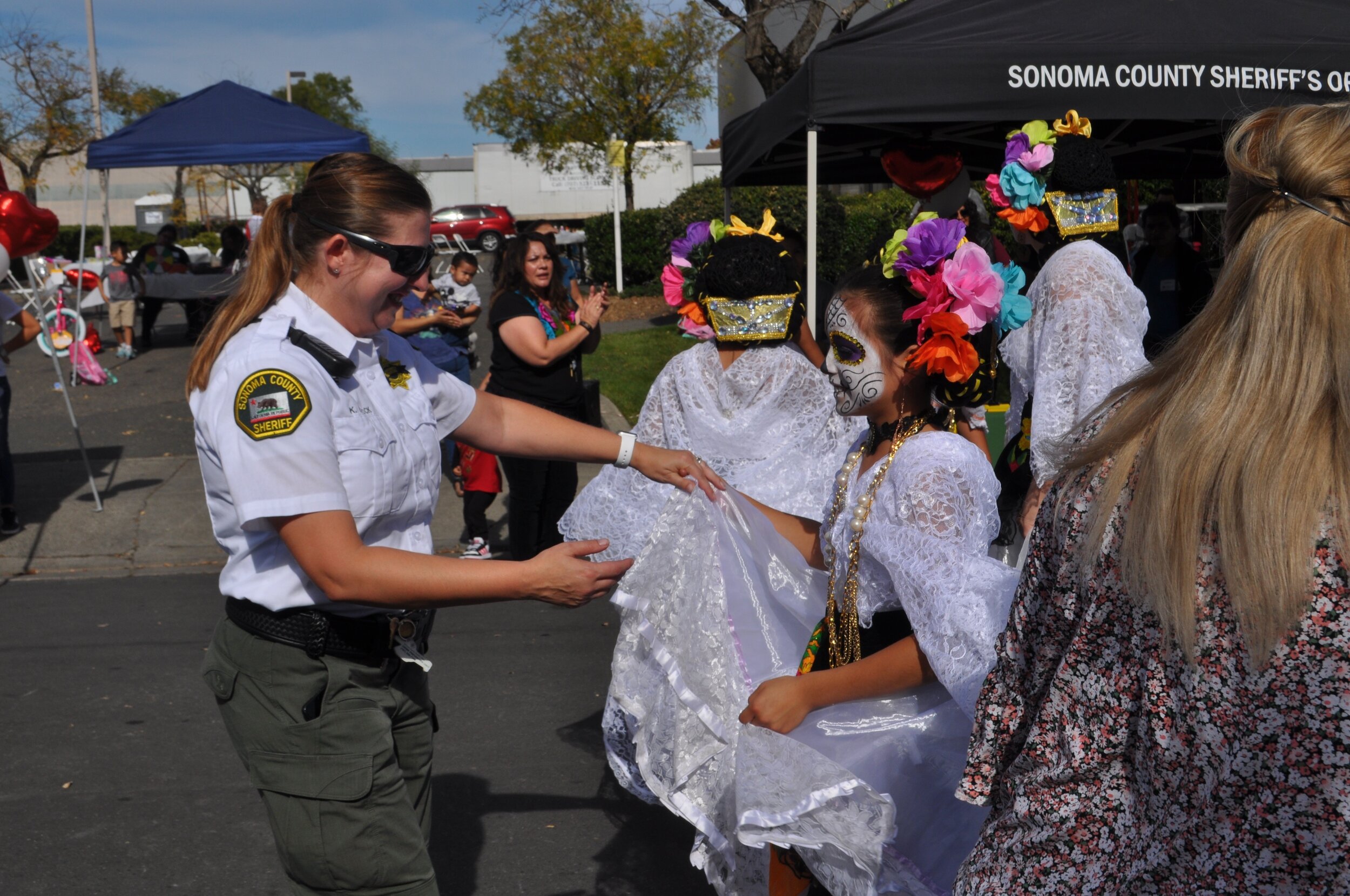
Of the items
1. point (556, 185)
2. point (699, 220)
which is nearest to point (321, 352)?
point (699, 220)

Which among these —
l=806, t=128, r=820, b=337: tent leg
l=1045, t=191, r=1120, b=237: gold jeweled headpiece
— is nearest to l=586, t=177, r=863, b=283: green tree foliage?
l=806, t=128, r=820, b=337: tent leg

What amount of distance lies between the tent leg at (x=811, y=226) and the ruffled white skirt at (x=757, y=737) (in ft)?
11.0

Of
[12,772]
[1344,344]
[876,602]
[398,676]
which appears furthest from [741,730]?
[12,772]

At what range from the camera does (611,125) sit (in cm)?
2303

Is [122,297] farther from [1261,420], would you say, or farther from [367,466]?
[1261,420]

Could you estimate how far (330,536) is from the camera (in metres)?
2.11

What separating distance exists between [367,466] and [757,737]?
3.08ft

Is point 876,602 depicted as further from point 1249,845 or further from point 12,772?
point 12,772

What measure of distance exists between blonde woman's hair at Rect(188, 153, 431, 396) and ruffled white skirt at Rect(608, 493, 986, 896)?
4.10 feet

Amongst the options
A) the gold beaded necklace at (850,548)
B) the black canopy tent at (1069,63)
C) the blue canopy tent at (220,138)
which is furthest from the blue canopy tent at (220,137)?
the gold beaded necklace at (850,548)

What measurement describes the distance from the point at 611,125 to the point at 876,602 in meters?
21.8

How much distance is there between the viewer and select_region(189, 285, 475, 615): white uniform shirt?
2.10 metres

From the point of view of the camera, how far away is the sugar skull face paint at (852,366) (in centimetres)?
261

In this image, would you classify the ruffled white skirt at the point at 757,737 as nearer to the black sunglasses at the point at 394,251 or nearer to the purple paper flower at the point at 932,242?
Answer: the purple paper flower at the point at 932,242
